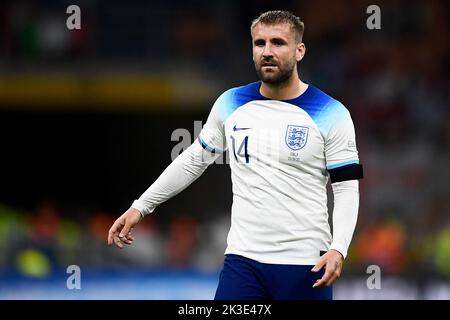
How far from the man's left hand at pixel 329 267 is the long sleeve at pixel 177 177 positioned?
3.06ft

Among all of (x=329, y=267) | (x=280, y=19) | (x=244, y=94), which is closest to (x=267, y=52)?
(x=280, y=19)

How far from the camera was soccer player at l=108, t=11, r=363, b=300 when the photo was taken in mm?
→ 5258

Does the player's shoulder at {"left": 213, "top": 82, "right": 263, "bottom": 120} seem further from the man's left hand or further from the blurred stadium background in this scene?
the blurred stadium background

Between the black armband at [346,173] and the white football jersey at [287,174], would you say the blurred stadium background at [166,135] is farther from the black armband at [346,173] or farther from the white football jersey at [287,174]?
the black armband at [346,173]

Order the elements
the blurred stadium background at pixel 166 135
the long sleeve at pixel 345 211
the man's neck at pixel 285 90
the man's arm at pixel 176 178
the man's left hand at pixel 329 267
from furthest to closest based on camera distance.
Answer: the blurred stadium background at pixel 166 135, the man's arm at pixel 176 178, the man's neck at pixel 285 90, the long sleeve at pixel 345 211, the man's left hand at pixel 329 267

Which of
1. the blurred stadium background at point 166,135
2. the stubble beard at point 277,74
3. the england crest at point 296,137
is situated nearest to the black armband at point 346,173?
the england crest at point 296,137

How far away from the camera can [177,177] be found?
5629 mm

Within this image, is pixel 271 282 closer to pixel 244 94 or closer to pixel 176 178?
pixel 176 178

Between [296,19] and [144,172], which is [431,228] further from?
[296,19]

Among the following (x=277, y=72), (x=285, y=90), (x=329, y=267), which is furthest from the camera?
(x=285, y=90)

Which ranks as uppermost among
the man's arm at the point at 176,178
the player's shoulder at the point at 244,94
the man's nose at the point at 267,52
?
the man's nose at the point at 267,52

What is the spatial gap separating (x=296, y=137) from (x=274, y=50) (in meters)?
0.45

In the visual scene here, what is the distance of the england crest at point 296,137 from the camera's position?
17.4ft

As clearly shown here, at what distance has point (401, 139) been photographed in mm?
13891
